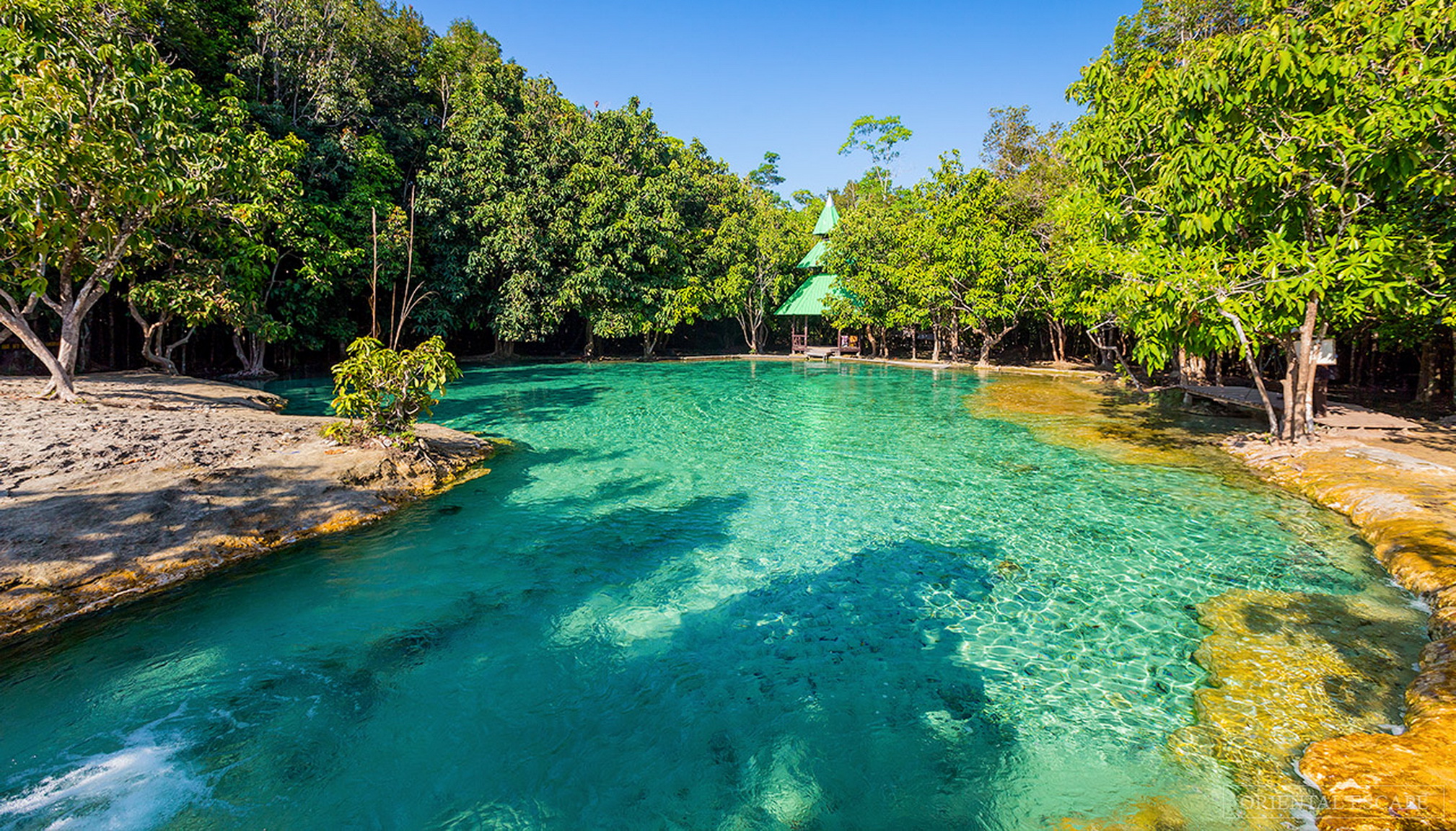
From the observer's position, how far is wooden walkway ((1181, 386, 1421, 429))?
10.5 meters

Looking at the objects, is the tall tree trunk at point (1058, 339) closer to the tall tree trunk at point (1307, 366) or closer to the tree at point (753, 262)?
the tree at point (753, 262)

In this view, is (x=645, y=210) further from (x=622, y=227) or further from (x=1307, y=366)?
(x=1307, y=366)

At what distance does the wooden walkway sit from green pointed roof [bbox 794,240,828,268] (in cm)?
1970

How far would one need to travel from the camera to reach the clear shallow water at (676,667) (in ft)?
11.0

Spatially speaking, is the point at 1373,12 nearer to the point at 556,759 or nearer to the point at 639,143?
the point at 556,759

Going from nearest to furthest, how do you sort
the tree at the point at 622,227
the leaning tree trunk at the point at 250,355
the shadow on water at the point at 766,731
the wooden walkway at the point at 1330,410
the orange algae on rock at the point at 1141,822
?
the orange algae on rock at the point at 1141,822 → the shadow on water at the point at 766,731 → the wooden walkway at the point at 1330,410 → the leaning tree trunk at the point at 250,355 → the tree at the point at 622,227

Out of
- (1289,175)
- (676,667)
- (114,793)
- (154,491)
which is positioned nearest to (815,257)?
(1289,175)

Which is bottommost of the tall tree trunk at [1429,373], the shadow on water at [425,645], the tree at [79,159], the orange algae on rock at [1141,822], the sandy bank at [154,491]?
the orange algae on rock at [1141,822]

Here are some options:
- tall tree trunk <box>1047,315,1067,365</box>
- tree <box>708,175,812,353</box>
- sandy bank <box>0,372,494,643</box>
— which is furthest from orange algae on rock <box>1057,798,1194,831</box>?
tree <box>708,175,812,353</box>

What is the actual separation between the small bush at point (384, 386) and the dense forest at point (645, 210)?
1.38 feet

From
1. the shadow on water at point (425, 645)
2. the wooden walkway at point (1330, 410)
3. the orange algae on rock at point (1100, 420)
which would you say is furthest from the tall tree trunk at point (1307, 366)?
the shadow on water at point (425, 645)

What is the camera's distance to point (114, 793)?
335 centimetres

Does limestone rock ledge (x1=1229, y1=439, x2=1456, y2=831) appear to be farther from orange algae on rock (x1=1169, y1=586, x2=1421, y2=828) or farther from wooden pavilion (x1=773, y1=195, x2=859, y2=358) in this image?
wooden pavilion (x1=773, y1=195, x2=859, y2=358)

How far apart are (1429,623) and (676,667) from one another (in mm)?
5479
